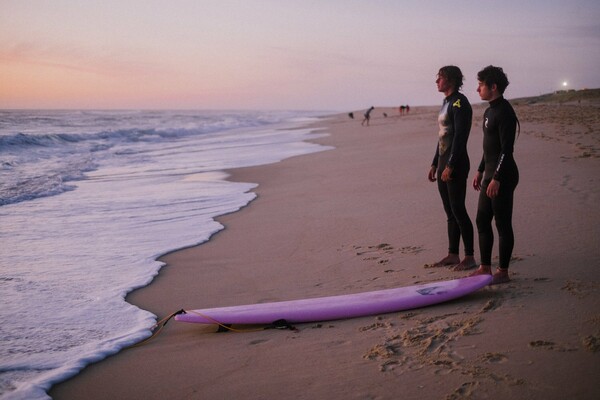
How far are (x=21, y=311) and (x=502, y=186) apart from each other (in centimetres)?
394

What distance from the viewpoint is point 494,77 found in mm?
3754

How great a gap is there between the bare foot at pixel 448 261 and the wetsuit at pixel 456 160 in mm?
49

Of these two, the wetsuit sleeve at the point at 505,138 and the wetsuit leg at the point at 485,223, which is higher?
the wetsuit sleeve at the point at 505,138

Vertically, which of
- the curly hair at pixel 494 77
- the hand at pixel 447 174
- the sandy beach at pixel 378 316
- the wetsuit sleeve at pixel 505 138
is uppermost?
the curly hair at pixel 494 77

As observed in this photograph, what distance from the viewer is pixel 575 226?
509 centimetres

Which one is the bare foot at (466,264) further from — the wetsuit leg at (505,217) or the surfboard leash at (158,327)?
the surfboard leash at (158,327)

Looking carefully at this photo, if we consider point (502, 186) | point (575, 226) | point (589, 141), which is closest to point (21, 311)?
point (502, 186)

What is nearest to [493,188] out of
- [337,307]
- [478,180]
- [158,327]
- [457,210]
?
[478,180]

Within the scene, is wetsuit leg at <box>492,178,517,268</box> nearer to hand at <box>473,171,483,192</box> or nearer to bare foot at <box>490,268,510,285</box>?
bare foot at <box>490,268,510,285</box>

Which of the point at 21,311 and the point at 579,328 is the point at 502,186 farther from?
the point at 21,311

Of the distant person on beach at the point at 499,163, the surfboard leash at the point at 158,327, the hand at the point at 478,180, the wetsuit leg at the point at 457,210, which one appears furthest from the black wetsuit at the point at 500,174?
the surfboard leash at the point at 158,327

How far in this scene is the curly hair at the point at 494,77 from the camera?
3.75 m

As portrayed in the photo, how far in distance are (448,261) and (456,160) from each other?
0.95 metres

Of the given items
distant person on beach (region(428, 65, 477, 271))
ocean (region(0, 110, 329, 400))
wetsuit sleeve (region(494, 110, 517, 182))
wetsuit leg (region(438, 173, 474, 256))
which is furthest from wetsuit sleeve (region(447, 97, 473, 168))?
ocean (region(0, 110, 329, 400))
